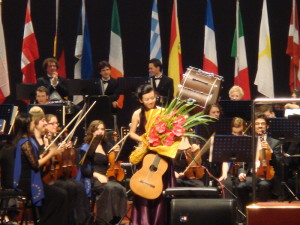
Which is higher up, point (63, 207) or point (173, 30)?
point (173, 30)

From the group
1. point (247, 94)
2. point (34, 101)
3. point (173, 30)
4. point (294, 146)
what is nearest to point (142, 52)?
point (173, 30)

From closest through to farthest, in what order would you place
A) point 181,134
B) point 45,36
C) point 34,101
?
point 181,134, point 34,101, point 45,36

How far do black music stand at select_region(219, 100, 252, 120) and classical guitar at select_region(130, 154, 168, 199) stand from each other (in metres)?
2.43

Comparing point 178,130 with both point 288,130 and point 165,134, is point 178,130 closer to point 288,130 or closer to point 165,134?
point 165,134

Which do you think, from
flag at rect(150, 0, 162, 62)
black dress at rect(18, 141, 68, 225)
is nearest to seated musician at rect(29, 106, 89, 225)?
black dress at rect(18, 141, 68, 225)

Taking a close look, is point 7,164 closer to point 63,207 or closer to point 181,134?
point 63,207

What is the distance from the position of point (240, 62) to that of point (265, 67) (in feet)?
1.44

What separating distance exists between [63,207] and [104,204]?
965 mm

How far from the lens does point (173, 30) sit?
44.1 feet

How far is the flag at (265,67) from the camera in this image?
43.6ft

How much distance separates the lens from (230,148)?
891cm

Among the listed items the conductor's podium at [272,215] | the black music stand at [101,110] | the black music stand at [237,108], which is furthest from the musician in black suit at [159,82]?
the conductor's podium at [272,215]

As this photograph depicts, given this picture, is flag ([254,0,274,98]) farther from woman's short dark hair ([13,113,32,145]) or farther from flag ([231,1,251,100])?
woman's short dark hair ([13,113,32,145])

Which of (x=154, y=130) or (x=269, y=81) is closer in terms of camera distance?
(x=154, y=130)
